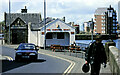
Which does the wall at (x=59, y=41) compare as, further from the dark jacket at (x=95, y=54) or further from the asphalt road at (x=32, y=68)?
the dark jacket at (x=95, y=54)

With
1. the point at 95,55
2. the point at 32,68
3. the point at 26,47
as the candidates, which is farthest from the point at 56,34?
the point at 95,55

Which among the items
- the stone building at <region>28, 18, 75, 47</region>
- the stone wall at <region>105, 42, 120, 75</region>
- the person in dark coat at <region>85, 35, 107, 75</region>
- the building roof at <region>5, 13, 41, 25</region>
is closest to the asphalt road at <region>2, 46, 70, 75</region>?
the stone wall at <region>105, 42, 120, 75</region>

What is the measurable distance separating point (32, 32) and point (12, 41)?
11.9 m

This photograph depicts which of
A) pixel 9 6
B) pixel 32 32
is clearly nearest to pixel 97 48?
pixel 32 32

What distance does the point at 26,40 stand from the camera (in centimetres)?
5500

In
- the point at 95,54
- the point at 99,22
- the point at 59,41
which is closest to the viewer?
the point at 95,54

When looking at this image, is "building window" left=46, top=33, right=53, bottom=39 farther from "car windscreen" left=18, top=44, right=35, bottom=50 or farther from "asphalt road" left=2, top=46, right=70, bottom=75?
"asphalt road" left=2, top=46, right=70, bottom=75

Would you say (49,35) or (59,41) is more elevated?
(49,35)

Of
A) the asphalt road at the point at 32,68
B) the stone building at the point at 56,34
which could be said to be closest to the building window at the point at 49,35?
the stone building at the point at 56,34

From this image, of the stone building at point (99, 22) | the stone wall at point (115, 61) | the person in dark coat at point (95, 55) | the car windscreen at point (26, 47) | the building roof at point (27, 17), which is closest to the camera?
the stone wall at point (115, 61)

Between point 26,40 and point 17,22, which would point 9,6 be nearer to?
point 17,22

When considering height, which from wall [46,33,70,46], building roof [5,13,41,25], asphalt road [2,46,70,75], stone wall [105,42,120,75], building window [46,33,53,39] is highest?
building roof [5,13,41,25]

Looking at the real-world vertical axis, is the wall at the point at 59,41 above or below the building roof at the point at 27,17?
below

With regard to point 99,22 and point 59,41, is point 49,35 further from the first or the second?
point 99,22
